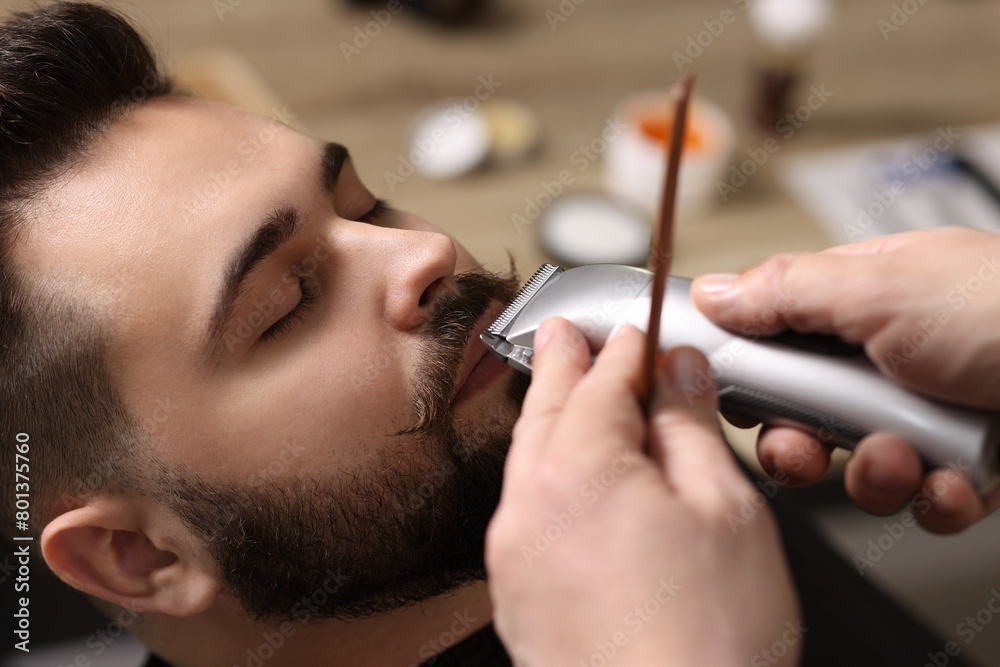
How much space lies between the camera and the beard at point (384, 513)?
0.69 meters

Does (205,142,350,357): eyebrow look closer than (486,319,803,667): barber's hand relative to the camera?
No

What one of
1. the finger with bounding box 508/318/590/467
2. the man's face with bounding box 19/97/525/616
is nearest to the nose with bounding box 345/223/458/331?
the man's face with bounding box 19/97/525/616

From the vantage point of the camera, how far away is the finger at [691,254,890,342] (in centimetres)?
59

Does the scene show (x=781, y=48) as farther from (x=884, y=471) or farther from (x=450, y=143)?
(x=884, y=471)

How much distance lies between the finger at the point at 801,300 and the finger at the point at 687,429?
0.06m

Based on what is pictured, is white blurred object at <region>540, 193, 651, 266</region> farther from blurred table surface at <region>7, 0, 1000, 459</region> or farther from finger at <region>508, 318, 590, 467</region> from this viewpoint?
finger at <region>508, 318, 590, 467</region>

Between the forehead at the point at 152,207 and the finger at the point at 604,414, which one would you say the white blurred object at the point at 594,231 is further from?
the finger at the point at 604,414

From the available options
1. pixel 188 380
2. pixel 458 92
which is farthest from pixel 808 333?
pixel 458 92

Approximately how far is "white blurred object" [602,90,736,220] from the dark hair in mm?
782

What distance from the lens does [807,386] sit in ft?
1.91

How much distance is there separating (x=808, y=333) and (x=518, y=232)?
0.76m

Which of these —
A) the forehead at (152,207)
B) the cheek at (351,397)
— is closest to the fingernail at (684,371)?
the cheek at (351,397)

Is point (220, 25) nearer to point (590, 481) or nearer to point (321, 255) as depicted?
point (321, 255)

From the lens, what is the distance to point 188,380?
2.19 feet
